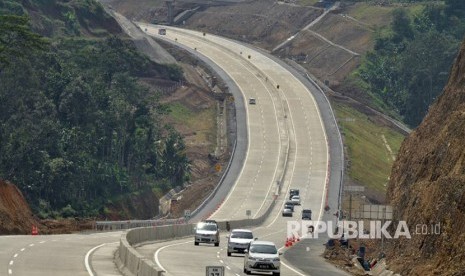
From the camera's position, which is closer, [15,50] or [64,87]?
[15,50]

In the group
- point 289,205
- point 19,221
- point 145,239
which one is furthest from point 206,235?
point 289,205

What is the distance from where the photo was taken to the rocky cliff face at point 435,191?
73.2 metres

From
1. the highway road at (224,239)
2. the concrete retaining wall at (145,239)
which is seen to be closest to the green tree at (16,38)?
the highway road at (224,239)

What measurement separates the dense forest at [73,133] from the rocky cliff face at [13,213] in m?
27.0

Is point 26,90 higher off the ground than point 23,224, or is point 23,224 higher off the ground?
point 26,90

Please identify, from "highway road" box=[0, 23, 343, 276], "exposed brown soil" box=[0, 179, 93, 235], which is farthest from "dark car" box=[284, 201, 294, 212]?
"exposed brown soil" box=[0, 179, 93, 235]

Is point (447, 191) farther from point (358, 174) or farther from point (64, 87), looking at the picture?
point (358, 174)

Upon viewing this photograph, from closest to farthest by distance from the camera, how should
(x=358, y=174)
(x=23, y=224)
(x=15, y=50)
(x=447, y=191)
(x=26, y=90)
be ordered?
(x=447, y=191) → (x=23, y=224) → (x=15, y=50) → (x=26, y=90) → (x=358, y=174)

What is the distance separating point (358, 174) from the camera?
189500 mm

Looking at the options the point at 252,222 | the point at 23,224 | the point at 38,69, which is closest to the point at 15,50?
the point at 38,69

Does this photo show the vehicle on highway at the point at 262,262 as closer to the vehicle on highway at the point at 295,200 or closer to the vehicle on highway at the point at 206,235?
the vehicle on highway at the point at 206,235

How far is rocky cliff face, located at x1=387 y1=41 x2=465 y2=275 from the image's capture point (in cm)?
7325

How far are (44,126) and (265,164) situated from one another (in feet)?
150

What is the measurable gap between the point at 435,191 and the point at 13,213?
38917 millimetres
